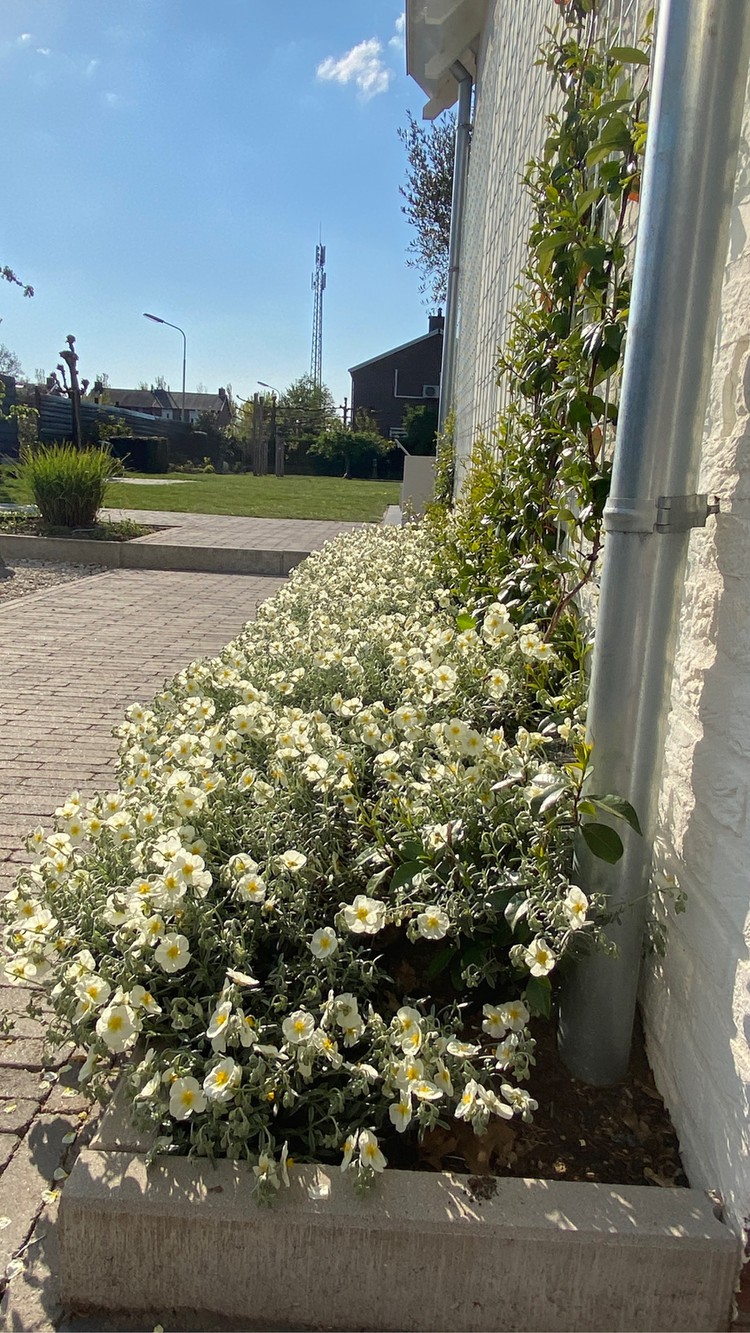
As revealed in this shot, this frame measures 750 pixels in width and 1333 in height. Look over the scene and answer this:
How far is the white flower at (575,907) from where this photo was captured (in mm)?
1579

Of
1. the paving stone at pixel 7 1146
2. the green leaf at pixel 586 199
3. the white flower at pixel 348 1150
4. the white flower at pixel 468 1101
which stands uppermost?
the green leaf at pixel 586 199

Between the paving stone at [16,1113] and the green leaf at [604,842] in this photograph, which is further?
the paving stone at [16,1113]

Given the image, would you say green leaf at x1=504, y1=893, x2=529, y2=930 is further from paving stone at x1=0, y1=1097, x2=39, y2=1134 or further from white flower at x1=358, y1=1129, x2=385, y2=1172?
paving stone at x1=0, y1=1097, x2=39, y2=1134

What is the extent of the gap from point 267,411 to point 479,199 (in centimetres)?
2678

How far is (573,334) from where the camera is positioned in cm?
253

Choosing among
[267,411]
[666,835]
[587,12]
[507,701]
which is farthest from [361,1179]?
[267,411]

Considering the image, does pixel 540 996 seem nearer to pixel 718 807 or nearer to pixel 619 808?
pixel 619 808

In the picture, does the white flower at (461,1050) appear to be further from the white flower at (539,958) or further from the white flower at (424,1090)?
the white flower at (539,958)

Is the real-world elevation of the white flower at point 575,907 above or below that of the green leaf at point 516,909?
above

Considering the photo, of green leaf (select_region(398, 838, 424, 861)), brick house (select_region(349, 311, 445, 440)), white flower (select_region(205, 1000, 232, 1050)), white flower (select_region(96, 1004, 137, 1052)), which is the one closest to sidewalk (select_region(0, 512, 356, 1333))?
white flower (select_region(96, 1004, 137, 1052))

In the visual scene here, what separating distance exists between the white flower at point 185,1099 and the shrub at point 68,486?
10.1 meters

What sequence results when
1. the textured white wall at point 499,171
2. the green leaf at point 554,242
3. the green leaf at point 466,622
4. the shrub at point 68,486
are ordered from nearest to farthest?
the green leaf at point 554,242
the green leaf at point 466,622
the textured white wall at point 499,171
the shrub at point 68,486

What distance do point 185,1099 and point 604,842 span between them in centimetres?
88

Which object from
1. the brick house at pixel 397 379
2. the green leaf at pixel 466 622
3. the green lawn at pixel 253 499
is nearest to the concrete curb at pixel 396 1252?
the green leaf at pixel 466 622
